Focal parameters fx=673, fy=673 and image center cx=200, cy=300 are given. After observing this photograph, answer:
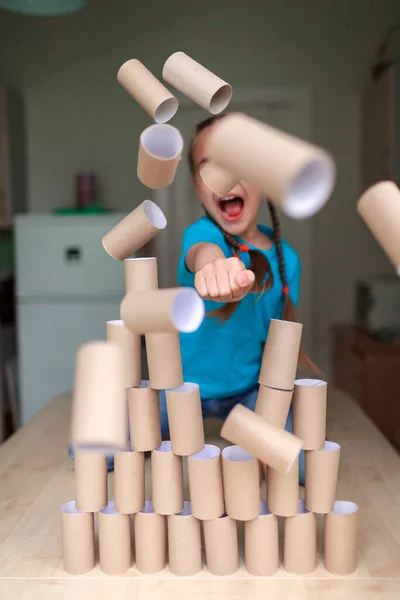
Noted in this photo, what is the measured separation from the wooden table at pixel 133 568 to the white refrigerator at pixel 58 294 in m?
1.16

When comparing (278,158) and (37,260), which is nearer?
(278,158)

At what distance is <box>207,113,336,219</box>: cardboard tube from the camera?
0.52 metres

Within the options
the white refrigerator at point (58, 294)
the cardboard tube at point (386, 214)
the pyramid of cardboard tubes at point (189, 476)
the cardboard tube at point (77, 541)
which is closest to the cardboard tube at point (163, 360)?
the pyramid of cardboard tubes at point (189, 476)

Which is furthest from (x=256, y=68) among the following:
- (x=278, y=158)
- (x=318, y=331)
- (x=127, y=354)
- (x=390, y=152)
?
(x=278, y=158)

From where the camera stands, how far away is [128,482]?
0.90 m

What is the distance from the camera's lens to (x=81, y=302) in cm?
265

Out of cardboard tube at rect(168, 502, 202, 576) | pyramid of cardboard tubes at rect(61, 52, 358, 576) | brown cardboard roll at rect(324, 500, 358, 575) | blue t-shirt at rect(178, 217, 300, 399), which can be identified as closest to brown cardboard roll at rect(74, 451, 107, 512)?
pyramid of cardboard tubes at rect(61, 52, 358, 576)

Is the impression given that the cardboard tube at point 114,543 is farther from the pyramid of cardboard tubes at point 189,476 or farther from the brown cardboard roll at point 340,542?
the brown cardboard roll at point 340,542

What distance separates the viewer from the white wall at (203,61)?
298cm

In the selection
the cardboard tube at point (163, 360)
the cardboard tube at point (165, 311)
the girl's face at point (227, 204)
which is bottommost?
the cardboard tube at point (163, 360)

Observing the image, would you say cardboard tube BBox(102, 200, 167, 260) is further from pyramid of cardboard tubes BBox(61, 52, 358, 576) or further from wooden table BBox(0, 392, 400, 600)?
wooden table BBox(0, 392, 400, 600)

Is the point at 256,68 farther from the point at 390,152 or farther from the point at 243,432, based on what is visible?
the point at 243,432

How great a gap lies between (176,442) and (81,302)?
183cm

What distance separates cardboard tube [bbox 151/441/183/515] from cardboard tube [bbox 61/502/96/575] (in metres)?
0.10
